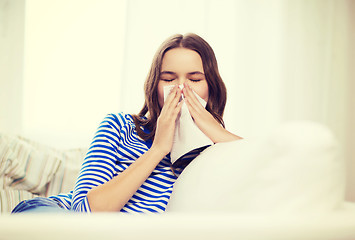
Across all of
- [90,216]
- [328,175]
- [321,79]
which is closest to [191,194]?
[328,175]

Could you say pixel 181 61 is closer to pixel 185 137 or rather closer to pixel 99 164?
pixel 185 137

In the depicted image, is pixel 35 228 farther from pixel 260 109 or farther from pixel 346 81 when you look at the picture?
pixel 346 81

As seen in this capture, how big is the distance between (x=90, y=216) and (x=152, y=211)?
573mm

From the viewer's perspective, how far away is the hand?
0.91m

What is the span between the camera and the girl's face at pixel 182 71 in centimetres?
104

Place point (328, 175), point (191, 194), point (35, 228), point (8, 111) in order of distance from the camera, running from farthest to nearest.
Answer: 1. point (8, 111)
2. point (191, 194)
3. point (328, 175)
4. point (35, 228)

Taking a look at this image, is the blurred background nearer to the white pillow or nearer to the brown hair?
the brown hair

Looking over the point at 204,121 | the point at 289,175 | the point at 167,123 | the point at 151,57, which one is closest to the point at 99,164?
the point at 167,123

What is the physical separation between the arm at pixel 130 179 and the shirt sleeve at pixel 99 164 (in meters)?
0.03

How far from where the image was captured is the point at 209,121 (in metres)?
1.01

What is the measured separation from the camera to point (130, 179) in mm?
818

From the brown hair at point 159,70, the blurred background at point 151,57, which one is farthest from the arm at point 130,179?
the blurred background at point 151,57

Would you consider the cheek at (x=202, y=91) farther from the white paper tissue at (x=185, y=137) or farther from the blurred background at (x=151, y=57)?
the blurred background at (x=151, y=57)

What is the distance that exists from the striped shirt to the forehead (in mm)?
220
